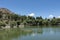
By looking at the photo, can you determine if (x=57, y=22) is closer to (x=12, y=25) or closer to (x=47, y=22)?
(x=47, y=22)

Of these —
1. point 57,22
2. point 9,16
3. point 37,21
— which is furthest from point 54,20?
point 9,16

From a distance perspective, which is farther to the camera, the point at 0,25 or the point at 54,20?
the point at 54,20

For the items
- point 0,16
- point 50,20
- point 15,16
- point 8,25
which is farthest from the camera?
point 50,20

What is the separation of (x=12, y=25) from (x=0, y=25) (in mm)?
11104

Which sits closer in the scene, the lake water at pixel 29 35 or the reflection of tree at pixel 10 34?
the lake water at pixel 29 35

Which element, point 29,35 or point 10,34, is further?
point 10,34

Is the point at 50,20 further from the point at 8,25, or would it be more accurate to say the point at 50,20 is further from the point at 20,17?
the point at 8,25

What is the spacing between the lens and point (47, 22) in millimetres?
93438

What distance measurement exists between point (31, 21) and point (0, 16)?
62.9 feet

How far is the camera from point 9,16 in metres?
81.6

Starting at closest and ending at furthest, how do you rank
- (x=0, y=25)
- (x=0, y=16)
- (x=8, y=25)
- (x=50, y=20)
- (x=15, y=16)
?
(x=0, y=25) → (x=8, y=25) → (x=0, y=16) → (x=15, y=16) → (x=50, y=20)

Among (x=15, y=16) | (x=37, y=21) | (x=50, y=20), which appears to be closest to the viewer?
(x=15, y=16)

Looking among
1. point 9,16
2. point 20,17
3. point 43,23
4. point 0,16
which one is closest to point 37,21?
point 43,23

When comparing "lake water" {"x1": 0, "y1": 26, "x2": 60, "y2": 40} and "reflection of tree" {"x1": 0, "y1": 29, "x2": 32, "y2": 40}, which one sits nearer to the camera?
"lake water" {"x1": 0, "y1": 26, "x2": 60, "y2": 40}
